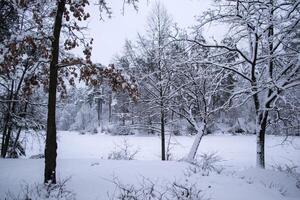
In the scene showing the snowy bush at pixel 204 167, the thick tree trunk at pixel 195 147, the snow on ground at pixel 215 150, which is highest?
the thick tree trunk at pixel 195 147

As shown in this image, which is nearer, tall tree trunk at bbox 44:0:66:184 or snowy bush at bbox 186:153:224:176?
tall tree trunk at bbox 44:0:66:184

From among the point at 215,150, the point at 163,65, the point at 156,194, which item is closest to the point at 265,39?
the point at 163,65

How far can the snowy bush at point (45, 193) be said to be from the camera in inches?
211

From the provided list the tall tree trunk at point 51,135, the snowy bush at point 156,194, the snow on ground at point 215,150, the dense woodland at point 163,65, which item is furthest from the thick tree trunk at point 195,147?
the tall tree trunk at point 51,135

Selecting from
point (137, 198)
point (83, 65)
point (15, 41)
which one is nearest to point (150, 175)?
point (137, 198)

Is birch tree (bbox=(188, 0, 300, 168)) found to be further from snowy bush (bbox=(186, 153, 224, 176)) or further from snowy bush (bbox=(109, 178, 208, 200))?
snowy bush (bbox=(109, 178, 208, 200))

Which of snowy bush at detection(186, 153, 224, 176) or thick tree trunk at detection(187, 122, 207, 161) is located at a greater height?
thick tree trunk at detection(187, 122, 207, 161)

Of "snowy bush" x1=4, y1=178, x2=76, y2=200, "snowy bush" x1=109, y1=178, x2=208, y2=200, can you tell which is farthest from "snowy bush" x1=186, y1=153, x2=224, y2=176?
"snowy bush" x1=4, y1=178, x2=76, y2=200

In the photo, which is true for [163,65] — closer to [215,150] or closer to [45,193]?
[45,193]

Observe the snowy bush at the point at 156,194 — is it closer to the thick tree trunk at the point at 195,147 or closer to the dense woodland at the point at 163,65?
the dense woodland at the point at 163,65

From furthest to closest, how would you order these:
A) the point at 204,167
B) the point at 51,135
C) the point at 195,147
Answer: the point at 195,147 < the point at 204,167 < the point at 51,135

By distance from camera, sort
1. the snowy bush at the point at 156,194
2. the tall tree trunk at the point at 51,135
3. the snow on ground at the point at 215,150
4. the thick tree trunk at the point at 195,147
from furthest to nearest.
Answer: the snow on ground at the point at 215,150 < the thick tree trunk at the point at 195,147 < the tall tree trunk at the point at 51,135 < the snowy bush at the point at 156,194

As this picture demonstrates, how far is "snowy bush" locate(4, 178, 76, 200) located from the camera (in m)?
5.37

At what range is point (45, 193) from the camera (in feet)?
18.2
